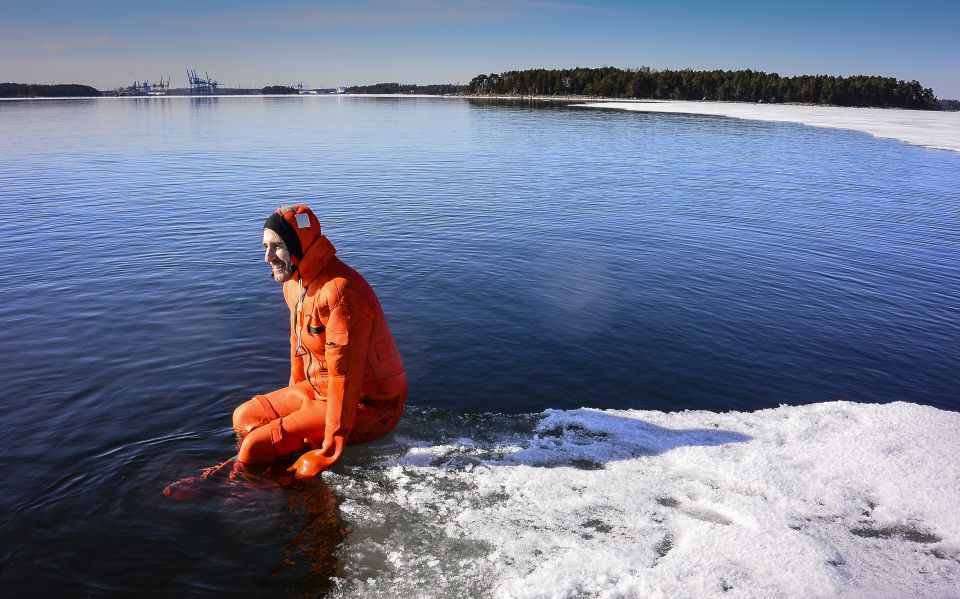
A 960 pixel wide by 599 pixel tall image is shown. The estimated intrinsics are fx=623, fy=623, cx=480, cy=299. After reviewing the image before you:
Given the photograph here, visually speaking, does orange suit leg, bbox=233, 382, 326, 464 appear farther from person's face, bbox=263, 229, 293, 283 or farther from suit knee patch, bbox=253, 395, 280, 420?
person's face, bbox=263, 229, 293, 283

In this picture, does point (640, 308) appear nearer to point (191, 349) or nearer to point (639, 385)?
point (639, 385)

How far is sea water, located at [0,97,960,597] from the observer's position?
5.75m

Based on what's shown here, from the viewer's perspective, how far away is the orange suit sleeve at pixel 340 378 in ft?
20.8

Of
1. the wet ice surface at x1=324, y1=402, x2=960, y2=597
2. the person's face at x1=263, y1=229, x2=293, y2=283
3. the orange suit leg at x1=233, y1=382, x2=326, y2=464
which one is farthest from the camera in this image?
the orange suit leg at x1=233, y1=382, x2=326, y2=464

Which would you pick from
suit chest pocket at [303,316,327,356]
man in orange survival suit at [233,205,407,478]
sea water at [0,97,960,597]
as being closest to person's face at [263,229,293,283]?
man in orange survival suit at [233,205,407,478]

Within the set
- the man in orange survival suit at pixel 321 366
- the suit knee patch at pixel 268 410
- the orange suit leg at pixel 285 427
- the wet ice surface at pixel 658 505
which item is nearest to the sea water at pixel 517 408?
the wet ice surface at pixel 658 505

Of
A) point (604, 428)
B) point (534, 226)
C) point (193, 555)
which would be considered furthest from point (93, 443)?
point (534, 226)

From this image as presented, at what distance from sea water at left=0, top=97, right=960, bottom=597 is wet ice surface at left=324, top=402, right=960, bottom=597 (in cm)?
3

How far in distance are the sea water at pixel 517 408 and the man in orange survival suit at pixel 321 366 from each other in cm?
46

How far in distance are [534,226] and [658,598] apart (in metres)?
16.6

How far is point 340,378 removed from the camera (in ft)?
20.8

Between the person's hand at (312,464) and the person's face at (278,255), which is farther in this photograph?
the person's hand at (312,464)

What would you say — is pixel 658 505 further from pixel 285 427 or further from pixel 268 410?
pixel 268 410

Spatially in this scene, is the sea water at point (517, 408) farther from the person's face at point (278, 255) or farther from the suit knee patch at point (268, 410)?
the person's face at point (278, 255)
